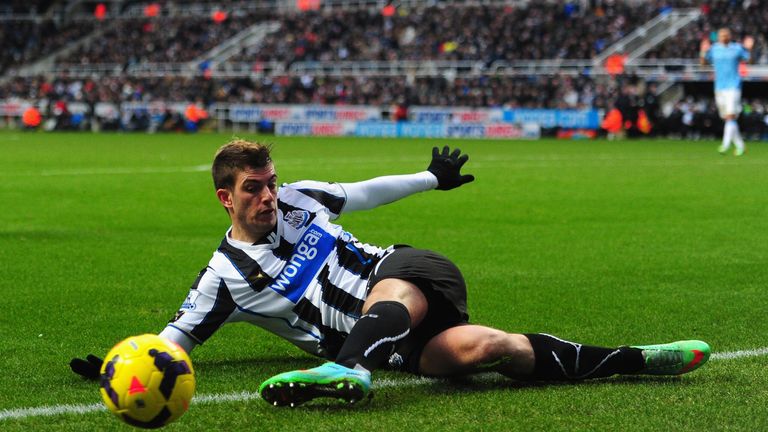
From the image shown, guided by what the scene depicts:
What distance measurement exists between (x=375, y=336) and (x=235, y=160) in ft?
3.40

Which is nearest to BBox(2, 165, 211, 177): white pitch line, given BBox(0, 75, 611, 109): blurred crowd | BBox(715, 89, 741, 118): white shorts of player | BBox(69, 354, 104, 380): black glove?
BBox(715, 89, 741, 118): white shorts of player

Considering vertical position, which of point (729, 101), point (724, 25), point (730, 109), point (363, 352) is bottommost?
point (730, 109)

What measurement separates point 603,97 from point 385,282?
3417 cm

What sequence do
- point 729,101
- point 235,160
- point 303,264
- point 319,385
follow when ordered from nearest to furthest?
point 319,385 → point 235,160 → point 303,264 → point 729,101

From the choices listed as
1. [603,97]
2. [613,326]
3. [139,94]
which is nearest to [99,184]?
[613,326]

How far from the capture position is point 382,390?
15.5 ft

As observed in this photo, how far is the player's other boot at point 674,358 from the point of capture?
4.79 meters

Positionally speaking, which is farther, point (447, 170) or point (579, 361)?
point (447, 170)

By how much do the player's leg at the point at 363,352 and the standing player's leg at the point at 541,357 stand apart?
211 mm

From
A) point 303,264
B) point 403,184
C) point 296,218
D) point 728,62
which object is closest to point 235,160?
point 296,218

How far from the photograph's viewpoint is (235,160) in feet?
15.9

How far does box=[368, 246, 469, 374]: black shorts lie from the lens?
4805 millimetres

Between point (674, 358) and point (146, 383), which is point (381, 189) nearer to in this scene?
point (674, 358)

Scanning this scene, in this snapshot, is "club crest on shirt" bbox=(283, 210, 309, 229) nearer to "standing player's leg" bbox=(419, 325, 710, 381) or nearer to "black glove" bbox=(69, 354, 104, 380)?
"standing player's leg" bbox=(419, 325, 710, 381)
